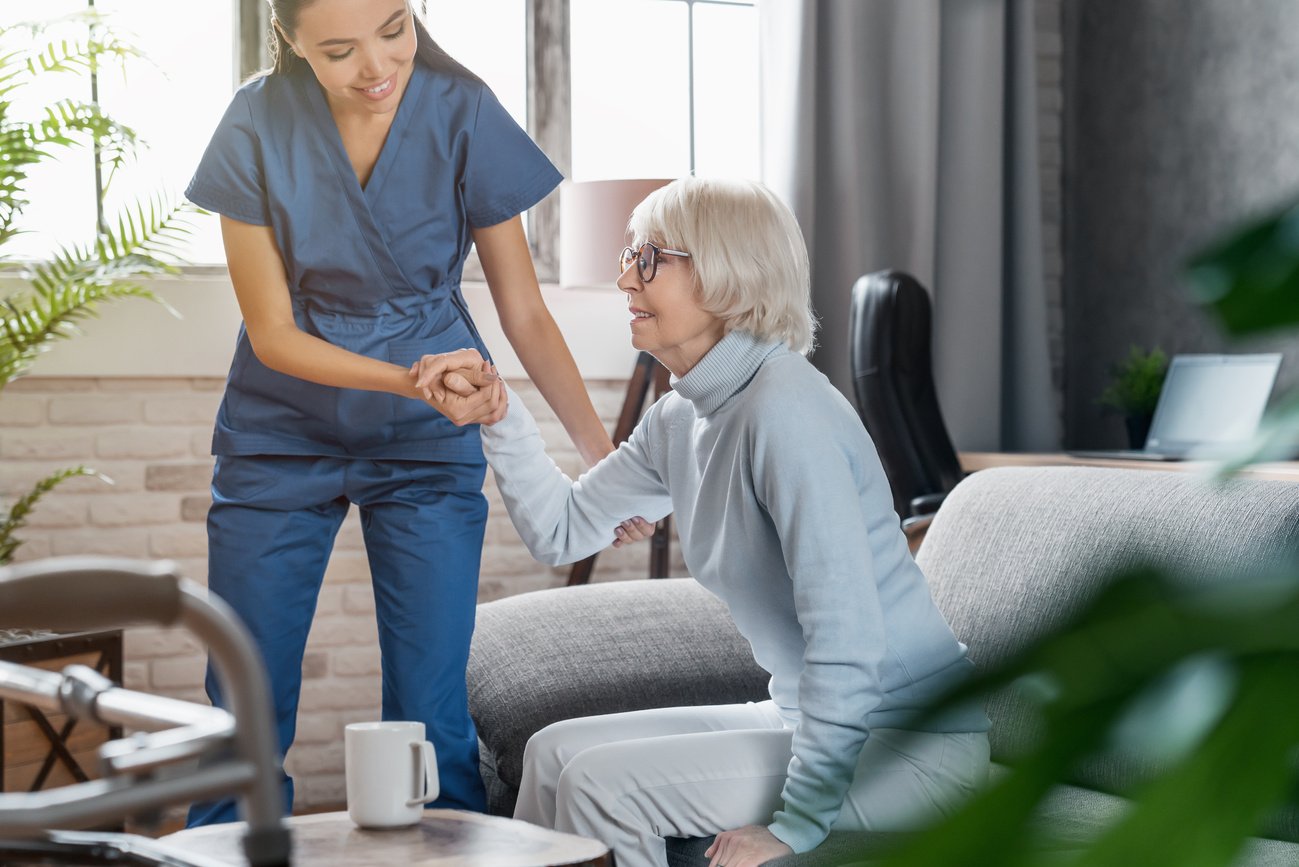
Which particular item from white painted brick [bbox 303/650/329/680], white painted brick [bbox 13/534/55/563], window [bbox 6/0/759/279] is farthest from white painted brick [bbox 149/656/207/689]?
window [bbox 6/0/759/279]

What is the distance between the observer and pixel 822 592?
143 centimetres

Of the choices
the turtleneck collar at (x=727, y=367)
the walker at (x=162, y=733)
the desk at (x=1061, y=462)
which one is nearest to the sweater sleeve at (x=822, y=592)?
the turtleneck collar at (x=727, y=367)

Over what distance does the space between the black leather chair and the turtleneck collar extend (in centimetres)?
145

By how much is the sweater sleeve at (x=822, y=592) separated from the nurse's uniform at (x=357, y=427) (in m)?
0.54

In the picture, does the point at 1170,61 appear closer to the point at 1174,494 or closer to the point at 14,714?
the point at 1174,494

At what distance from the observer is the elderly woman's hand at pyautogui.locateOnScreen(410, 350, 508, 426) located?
1662 millimetres

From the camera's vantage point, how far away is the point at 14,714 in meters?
2.40

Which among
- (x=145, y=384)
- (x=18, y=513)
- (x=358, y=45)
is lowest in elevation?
(x=18, y=513)

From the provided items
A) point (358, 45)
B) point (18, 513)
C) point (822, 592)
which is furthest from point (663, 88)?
point (822, 592)

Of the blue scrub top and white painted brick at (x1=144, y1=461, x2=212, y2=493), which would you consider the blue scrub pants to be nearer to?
the blue scrub top

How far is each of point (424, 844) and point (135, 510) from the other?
2.11 metres

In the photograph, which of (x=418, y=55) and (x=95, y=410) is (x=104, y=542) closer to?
(x=95, y=410)

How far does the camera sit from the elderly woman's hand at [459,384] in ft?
5.45

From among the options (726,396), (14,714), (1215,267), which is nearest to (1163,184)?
(726,396)
